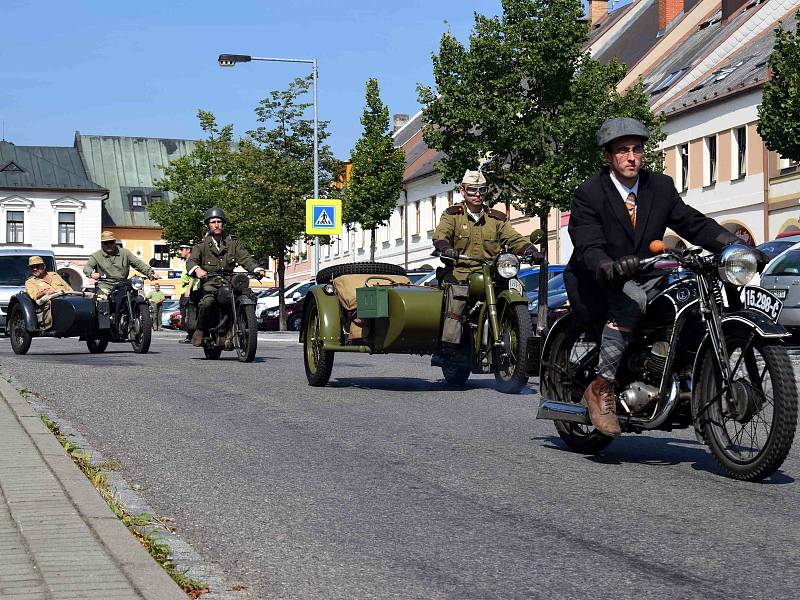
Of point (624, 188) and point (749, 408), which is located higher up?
point (624, 188)

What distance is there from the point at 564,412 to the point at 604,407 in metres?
0.42

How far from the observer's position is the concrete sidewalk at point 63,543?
14.6 feet

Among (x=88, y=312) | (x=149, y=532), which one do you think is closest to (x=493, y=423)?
(x=149, y=532)

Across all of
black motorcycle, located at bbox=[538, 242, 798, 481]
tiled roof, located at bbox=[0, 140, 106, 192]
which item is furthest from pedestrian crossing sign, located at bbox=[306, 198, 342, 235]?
tiled roof, located at bbox=[0, 140, 106, 192]

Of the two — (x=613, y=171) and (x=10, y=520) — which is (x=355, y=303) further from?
(x=10, y=520)

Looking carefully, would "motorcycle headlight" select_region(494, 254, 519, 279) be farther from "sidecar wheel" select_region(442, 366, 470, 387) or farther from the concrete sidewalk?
the concrete sidewalk

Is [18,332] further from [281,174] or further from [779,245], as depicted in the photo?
[281,174]

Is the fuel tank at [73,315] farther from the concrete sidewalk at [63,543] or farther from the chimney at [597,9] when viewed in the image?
the chimney at [597,9]

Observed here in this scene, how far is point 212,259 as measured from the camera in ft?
58.3

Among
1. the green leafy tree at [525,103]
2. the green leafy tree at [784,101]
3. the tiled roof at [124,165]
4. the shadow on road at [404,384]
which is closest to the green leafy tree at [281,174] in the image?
the green leafy tree at [525,103]

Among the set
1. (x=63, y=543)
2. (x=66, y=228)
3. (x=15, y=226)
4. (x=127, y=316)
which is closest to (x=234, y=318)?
(x=127, y=316)

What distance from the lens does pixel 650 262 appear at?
6.90 meters

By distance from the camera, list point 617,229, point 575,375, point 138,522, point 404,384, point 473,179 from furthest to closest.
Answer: point 404,384 → point 473,179 → point 575,375 → point 617,229 → point 138,522

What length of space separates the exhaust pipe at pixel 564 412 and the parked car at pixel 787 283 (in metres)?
13.5
